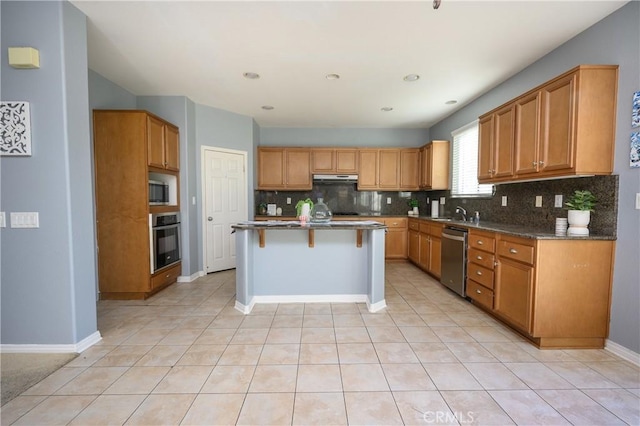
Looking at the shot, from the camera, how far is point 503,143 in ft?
9.99

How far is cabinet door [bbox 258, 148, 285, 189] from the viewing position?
5.71 metres

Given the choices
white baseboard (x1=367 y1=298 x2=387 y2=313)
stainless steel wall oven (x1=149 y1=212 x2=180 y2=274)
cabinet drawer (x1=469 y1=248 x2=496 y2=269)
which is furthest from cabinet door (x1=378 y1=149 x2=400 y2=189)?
stainless steel wall oven (x1=149 y1=212 x2=180 y2=274)

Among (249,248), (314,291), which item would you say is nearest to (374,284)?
(314,291)

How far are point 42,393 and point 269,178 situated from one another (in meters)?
4.40

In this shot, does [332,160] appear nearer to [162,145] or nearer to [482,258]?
[162,145]

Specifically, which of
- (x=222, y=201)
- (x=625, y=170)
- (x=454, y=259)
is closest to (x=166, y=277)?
(x=222, y=201)

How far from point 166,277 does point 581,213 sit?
14.9 feet

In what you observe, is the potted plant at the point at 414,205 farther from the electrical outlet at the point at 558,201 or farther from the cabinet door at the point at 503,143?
the electrical outlet at the point at 558,201

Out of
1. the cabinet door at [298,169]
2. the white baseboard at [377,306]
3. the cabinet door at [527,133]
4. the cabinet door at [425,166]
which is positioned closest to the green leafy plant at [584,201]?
the cabinet door at [527,133]

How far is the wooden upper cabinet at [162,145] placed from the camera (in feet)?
11.3

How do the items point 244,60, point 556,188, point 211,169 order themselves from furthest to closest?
point 211,169
point 244,60
point 556,188

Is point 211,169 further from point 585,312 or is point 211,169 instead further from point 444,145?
point 585,312

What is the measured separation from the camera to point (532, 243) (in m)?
2.32

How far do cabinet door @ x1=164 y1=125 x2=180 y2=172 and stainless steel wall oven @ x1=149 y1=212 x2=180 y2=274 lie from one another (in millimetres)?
680
